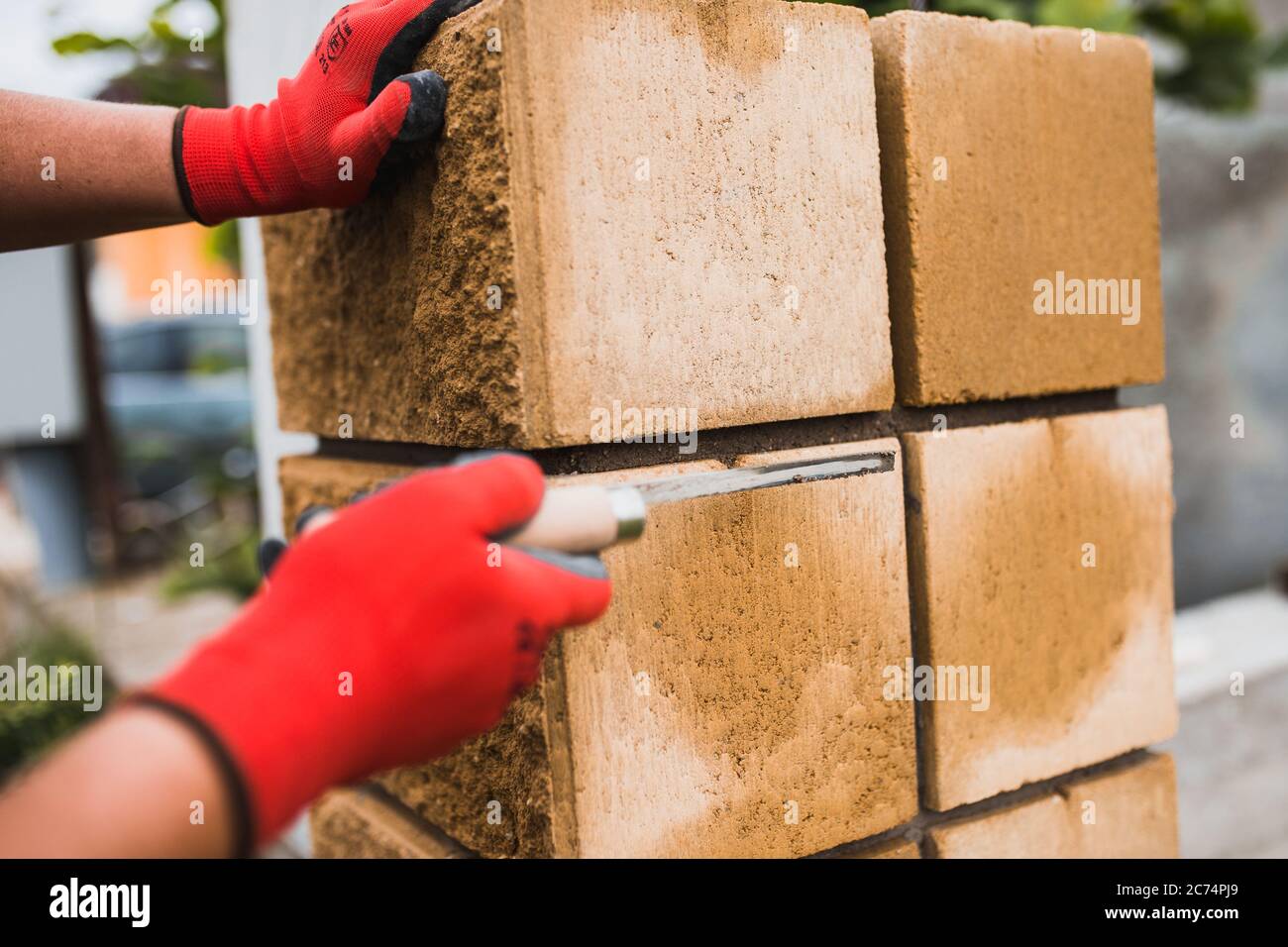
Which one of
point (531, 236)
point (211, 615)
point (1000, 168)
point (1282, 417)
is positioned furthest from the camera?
point (211, 615)

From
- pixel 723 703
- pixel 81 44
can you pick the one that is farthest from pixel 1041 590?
pixel 81 44

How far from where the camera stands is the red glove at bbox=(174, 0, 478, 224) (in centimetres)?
131

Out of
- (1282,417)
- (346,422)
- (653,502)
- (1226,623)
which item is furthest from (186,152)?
(1282,417)

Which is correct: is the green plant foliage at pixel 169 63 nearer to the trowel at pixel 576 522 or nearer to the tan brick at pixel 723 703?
the tan brick at pixel 723 703

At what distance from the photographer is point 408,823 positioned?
5.60ft

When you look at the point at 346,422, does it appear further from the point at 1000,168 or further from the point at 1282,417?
the point at 1282,417

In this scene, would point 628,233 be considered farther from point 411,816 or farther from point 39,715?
point 39,715

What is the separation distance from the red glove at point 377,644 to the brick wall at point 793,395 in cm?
31

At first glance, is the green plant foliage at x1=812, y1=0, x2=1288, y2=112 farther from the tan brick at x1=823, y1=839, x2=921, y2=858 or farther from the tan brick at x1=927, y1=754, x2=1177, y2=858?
the tan brick at x1=823, y1=839, x2=921, y2=858

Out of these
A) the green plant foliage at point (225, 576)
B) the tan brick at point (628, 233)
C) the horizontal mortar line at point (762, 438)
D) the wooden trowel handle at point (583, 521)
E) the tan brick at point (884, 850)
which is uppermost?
the tan brick at point (628, 233)

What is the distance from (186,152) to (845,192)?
877 mm

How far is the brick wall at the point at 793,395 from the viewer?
50.7 inches

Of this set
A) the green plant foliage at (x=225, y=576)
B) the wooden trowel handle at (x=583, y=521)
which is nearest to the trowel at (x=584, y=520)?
the wooden trowel handle at (x=583, y=521)

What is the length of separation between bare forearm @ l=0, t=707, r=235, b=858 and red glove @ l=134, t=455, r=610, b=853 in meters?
0.02
